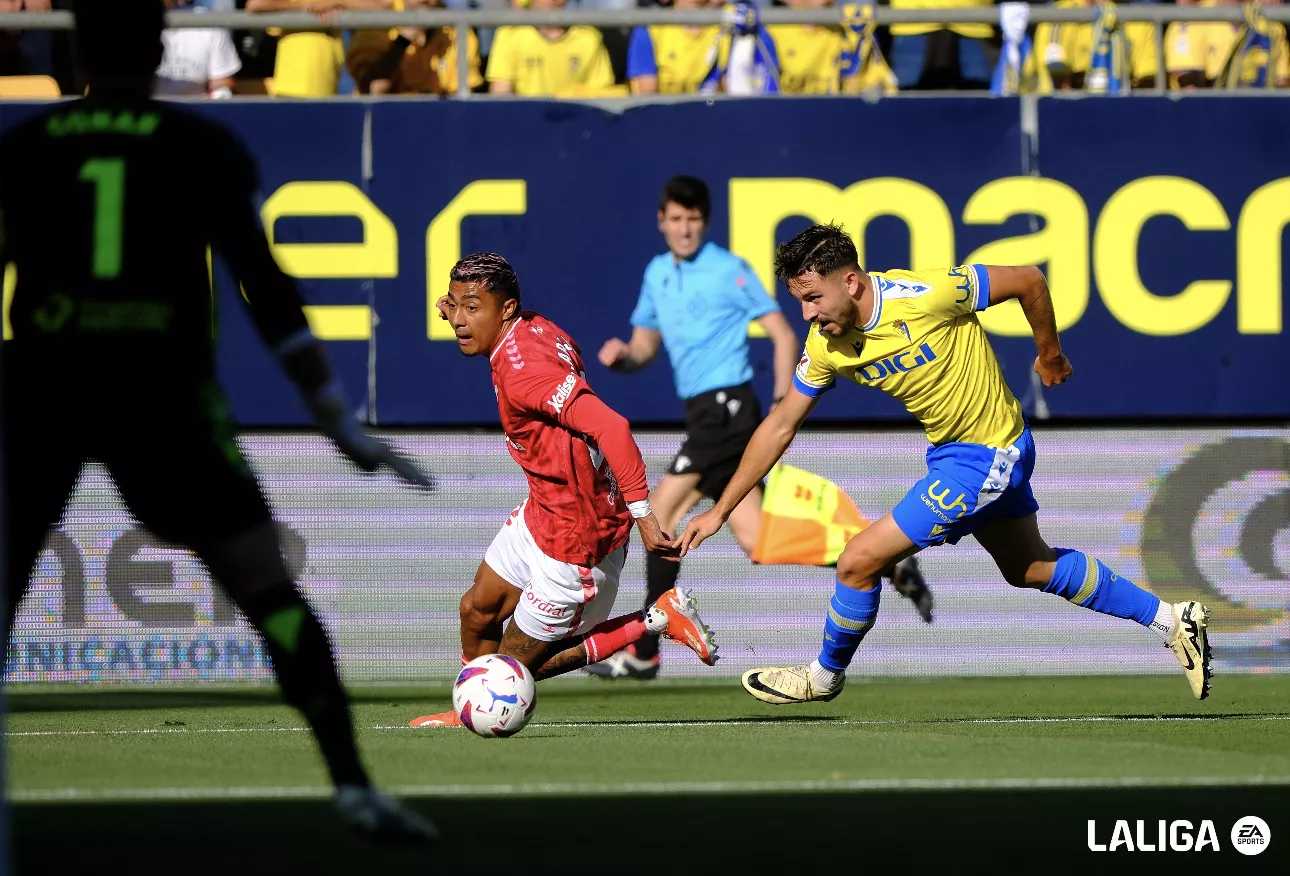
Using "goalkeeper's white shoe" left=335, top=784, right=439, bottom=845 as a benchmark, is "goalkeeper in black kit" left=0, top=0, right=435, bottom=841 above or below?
above

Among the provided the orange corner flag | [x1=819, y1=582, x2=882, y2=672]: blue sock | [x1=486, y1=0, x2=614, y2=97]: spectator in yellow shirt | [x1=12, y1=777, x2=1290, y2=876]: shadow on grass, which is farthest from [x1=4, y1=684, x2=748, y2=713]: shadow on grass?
[x1=12, y1=777, x2=1290, y2=876]: shadow on grass

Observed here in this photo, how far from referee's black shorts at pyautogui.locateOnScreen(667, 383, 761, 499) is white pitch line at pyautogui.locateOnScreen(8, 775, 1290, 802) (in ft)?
17.2

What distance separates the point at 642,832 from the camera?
204 inches

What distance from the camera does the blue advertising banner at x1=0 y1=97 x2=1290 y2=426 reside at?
12.1 metres

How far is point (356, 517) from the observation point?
478 inches

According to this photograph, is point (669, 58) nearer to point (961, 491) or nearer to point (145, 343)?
point (961, 491)

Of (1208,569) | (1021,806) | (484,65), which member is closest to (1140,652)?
(1208,569)

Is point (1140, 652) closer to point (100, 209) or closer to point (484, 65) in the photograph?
point (484, 65)

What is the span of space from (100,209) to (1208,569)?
8.81 meters

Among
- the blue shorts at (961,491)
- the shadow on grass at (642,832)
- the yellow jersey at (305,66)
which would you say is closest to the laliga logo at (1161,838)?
the shadow on grass at (642,832)

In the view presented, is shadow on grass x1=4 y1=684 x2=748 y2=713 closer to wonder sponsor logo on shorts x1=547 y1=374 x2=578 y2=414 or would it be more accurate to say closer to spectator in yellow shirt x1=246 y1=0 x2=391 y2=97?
wonder sponsor logo on shorts x1=547 y1=374 x2=578 y2=414

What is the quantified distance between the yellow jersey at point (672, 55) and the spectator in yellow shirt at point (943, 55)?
123 centimetres

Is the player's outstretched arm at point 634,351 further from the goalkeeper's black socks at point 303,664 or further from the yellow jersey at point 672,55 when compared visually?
the goalkeeper's black socks at point 303,664

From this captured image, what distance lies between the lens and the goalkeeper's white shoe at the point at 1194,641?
8.49 m
